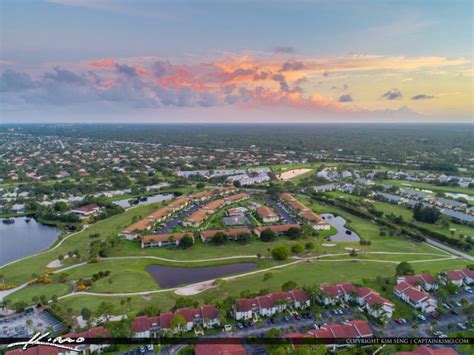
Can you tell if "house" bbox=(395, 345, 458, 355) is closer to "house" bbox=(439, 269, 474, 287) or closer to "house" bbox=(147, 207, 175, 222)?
"house" bbox=(439, 269, 474, 287)

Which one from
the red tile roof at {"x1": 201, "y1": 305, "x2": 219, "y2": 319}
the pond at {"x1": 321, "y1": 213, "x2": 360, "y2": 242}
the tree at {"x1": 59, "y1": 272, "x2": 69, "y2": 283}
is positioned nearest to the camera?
the red tile roof at {"x1": 201, "y1": 305, "x2": 219, "y2": 319}

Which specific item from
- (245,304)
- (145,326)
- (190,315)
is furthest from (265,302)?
(145,326)

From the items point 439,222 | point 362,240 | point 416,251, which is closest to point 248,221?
point 362,240

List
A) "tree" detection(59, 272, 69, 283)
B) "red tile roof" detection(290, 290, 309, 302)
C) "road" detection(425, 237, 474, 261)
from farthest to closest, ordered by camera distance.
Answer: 1. "road" detection(425, 237, 474, 261)
2. "tree" detection(59, 272, 69, 283)
3. "red tile roof" detection(290, 290, 309, 302)

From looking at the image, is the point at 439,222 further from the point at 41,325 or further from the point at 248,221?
the point at 41,325

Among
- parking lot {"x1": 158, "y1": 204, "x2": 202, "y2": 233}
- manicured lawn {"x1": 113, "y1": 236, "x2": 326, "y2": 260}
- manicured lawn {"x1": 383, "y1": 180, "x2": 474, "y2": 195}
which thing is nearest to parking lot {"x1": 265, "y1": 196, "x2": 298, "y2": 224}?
manicured lawn {"x1": 113, "y1": 236, "x2": 326, "y2": 260}

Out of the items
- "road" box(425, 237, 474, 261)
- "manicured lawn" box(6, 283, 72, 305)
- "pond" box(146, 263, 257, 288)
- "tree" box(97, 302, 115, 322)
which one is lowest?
"pond" box(146, 263, 257, 288)

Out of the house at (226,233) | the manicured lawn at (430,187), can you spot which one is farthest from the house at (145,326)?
the manicured lawn at (430,187)
